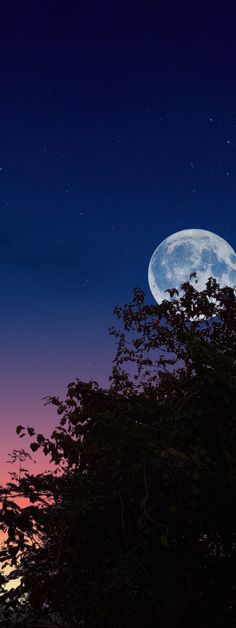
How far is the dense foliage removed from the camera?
657cm

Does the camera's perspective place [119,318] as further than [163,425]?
Yes

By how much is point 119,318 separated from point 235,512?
8826 millimetres

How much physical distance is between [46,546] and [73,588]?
43.0 inches

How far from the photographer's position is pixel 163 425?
22.4 ft

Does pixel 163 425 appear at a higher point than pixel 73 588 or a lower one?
higher

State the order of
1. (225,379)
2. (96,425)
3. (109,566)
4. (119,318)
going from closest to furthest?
1. (225,379)
2. (96,425)
3. (109,566)
4. (119,318)

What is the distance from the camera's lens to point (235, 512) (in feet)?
25.3

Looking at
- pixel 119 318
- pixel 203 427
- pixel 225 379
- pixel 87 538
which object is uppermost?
pixel 119 318

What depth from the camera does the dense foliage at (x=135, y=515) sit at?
21.5ft

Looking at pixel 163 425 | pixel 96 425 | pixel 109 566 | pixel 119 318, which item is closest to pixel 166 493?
pixel 163 425

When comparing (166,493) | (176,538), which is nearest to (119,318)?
(176,538)

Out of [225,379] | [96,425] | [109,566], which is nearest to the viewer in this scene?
[225,379]

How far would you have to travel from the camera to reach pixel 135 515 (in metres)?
7.69

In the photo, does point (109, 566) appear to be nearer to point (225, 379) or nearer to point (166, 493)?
point (166, 493)
